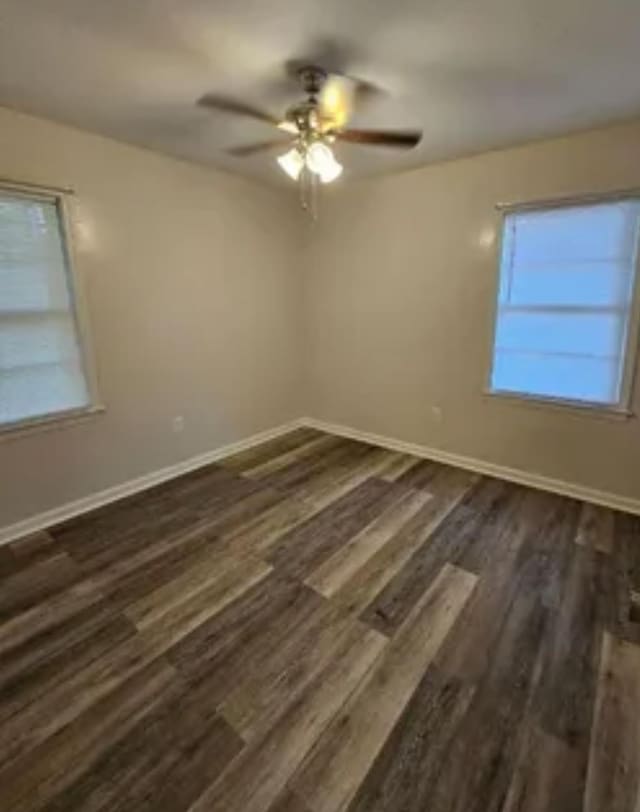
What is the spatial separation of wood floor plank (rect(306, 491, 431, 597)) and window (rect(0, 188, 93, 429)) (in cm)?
195

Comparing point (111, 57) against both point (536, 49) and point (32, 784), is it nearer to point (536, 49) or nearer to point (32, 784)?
point (536, 49)

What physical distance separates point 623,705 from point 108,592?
2.23 metres

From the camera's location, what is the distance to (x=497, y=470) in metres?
3.46

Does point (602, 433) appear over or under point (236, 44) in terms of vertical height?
under

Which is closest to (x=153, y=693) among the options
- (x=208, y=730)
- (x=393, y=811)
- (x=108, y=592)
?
(x=208, y=730)

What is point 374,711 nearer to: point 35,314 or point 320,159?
point 320,159

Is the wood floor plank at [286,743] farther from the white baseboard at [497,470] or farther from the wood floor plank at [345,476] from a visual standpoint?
the white baseboard at [497,470]

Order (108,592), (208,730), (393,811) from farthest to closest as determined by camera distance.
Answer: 1. (108,592)
2. (208,730)
3. (393,811)

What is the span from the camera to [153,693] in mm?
1610

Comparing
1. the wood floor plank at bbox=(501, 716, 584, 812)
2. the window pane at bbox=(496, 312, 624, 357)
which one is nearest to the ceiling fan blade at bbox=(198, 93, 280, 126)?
the window pane at bbox=(496, 312, 624, 357)

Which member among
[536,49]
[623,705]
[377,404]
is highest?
[536,49]

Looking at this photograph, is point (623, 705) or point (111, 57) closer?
point (623, 705)

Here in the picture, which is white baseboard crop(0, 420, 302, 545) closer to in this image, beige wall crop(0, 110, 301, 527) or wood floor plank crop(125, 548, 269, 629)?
beige wall crop(0, 110, 301, 527)

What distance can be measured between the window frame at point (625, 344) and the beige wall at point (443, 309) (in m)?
0.04
